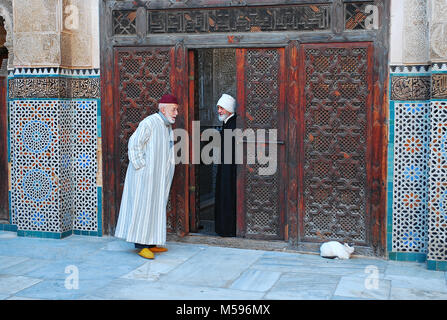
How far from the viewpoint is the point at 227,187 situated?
17.4 feet

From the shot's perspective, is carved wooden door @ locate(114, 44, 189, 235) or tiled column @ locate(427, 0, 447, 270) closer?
tiled column @ locate(427, 0, 447, 270)

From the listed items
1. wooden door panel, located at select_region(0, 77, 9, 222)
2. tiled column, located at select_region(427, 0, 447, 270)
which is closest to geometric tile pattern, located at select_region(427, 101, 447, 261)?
tiled column, located at select_region(427, 0, 447, 270)

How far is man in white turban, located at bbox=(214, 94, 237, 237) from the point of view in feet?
17.2

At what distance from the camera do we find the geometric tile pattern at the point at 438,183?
14.4 feet

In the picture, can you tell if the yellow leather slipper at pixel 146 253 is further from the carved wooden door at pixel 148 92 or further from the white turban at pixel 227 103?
the white turban at pixel 227 103

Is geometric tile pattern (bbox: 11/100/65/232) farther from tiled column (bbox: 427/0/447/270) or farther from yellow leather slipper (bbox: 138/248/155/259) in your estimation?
tiled column (bbox: 427/0/447/270)

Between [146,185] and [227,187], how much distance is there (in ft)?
2.77

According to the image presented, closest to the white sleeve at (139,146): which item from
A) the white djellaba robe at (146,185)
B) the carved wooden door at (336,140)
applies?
the white djellaba robe at (146,185)

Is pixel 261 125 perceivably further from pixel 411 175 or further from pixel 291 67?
pixel 411 175

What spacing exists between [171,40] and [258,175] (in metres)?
1.44

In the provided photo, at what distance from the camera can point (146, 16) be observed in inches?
210

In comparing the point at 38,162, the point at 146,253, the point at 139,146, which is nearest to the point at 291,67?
the point at 139,146

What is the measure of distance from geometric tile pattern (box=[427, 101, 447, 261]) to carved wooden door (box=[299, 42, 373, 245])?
0.55 metres

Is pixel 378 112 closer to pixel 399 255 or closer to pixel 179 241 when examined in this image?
pixel 399 255
